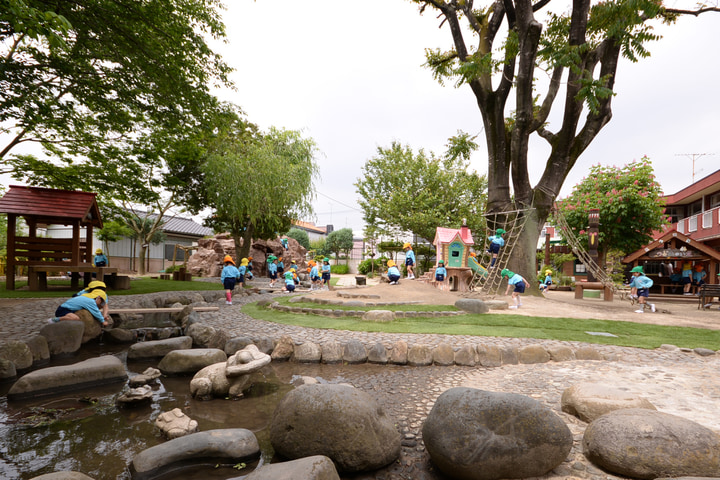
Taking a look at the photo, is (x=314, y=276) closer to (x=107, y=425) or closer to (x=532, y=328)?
(x=532, y=328)

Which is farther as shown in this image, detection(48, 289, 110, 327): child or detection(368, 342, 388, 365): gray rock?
detection(48, 289, 110, 327): child

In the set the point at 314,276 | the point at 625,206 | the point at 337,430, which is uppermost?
the point at 625,206

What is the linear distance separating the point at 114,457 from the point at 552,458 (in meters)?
3.91

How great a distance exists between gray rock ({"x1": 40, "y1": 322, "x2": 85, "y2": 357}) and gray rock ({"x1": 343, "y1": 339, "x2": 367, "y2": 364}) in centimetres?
519

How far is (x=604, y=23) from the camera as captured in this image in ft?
41.7

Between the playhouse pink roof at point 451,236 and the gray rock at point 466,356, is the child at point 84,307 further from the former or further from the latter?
the playhouse pink roof at point 451,236

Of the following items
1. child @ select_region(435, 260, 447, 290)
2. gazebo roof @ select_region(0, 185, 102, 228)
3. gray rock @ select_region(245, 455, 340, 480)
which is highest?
gazebo roof @ select_region(0, 185, 102, 228)

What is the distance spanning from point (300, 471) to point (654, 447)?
2.71 metres

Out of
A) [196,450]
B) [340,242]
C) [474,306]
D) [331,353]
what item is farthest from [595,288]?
[340,242]

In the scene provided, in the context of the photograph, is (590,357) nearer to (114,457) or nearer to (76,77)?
(114,457)

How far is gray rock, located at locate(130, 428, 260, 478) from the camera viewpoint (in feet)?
9.91

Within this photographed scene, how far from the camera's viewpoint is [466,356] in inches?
234

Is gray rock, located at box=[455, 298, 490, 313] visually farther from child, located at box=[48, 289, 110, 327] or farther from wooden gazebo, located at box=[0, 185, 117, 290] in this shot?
wooden gazebo, located at box=[0, 185, 117, 290]

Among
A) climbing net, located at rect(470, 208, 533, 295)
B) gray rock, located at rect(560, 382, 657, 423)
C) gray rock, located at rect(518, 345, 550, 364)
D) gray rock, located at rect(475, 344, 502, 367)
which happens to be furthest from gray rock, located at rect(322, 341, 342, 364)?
climbing net, located at rect(470, 208, 533, 295)
